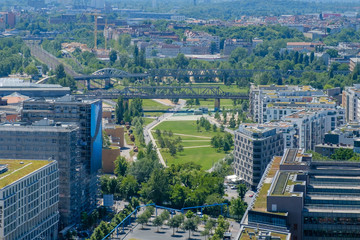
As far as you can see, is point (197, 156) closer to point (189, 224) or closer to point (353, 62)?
point (189, 224)

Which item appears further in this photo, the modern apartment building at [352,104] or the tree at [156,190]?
the modern apartment building at [352,104]

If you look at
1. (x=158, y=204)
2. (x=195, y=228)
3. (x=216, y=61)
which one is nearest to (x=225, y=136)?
(x=158, y=204)

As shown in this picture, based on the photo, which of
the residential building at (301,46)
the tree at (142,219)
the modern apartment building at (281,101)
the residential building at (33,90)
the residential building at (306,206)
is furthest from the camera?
the residential building at (301,46)

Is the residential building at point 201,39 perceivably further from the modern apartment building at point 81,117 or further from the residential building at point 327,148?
the modern apartment building at point 81,117

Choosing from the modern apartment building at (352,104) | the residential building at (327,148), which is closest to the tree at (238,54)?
the modern apartment building at (352,104)

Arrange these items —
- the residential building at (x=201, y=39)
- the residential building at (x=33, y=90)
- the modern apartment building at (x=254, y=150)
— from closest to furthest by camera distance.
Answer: the modern apartment building at (x=254, y=150)
the residential building at (x=33, y=90)
the residential building at (x=201, y=39)

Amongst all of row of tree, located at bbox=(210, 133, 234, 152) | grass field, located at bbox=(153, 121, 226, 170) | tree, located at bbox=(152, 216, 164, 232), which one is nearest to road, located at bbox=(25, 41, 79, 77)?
grass field, located at bbox=(153, 121, 226, 170)

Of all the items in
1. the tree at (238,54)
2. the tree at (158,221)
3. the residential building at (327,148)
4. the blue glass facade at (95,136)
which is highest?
the blue glass facade at (95,136)

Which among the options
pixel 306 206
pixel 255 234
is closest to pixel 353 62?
pixel 306 206
